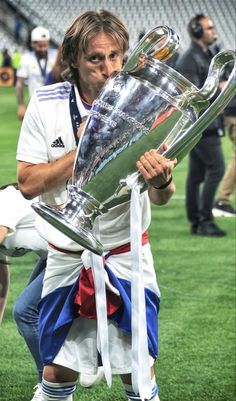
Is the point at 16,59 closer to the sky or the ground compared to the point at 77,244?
closer to the ground

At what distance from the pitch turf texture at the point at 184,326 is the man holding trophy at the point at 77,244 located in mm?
1453

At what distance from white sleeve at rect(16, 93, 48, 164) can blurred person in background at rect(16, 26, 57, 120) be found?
7.80 metres

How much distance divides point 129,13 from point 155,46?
26.3 metres

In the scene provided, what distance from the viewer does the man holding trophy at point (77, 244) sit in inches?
125

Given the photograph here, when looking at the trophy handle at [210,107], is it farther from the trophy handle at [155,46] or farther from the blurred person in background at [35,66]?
the blurred person in background at [35,66]

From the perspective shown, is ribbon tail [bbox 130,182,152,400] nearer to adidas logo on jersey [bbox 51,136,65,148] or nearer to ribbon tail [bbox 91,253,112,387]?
ribbon tail [bbox 91,253,112,387]

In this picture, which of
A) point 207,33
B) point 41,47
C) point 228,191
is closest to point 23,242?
point 207,33

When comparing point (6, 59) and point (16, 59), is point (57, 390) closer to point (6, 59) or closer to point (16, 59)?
point (16, 59)

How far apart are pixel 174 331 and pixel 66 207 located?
3104 mm

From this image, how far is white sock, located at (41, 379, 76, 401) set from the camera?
340 cm

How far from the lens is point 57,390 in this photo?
11.2 feet

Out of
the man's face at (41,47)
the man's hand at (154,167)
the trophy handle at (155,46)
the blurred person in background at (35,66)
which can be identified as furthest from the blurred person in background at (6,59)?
the man's hand at (154,167)

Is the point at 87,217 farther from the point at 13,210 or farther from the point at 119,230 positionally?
the point at 13,210

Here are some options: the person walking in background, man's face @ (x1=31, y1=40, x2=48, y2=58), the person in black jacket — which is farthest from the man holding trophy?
man's face @ (x1=31, y1=40, x2=48, y2=58)
